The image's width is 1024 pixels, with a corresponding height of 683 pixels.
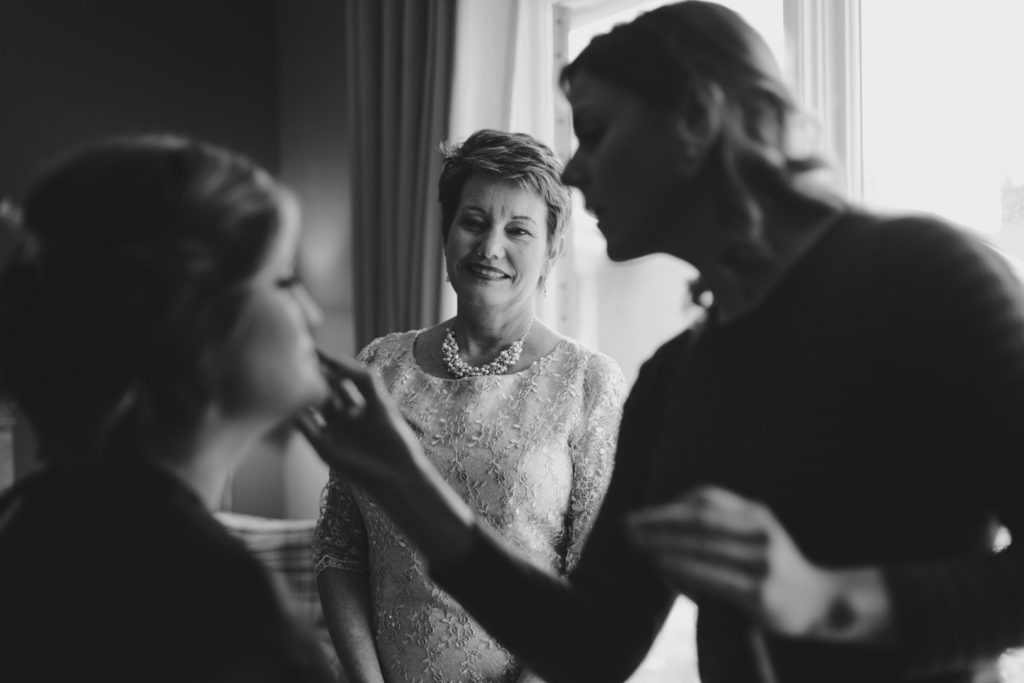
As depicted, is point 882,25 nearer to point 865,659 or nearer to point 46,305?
point 865,659

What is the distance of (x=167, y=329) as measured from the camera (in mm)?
858

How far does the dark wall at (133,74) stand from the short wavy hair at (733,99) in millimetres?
3532

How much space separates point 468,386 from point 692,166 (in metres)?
1.05

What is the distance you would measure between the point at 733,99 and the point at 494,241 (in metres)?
1.01

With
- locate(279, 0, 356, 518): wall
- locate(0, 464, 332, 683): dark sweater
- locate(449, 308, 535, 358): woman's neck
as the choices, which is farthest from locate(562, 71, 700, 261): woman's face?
locate(279, 0, 356, 518): wall

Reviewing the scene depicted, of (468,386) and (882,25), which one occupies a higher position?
(882,25)

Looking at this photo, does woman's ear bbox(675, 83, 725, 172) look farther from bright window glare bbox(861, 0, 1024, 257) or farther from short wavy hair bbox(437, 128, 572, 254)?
bright window glare bbox(861, 0, 1024, 257)

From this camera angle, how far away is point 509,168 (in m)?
1.94

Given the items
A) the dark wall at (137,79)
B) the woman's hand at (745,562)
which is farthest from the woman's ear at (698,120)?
the dark wall at (137,79)

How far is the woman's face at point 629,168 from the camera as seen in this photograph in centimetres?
100


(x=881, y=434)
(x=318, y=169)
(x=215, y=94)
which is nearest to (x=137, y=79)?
(x=215, y=94)

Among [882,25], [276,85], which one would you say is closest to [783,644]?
[882,25]

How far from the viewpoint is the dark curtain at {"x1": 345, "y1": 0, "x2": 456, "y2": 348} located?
3.12 meters

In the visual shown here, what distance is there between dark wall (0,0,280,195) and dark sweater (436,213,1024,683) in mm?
3645
